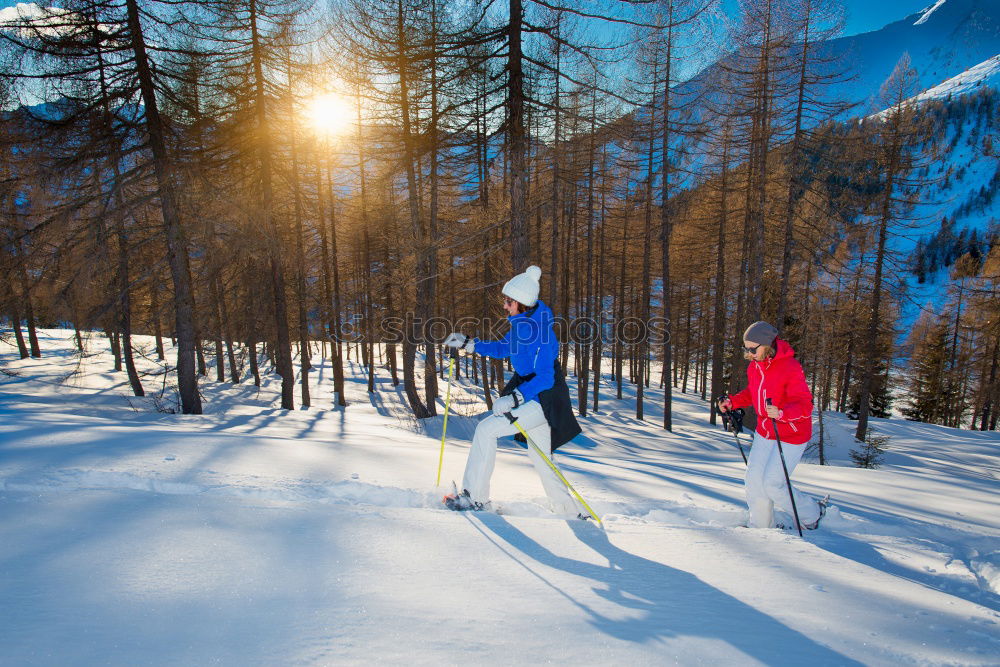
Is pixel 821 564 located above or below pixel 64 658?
below

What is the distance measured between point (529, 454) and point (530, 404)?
43 centimetres

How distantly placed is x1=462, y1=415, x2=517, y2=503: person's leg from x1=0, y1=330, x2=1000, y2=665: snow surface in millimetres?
230

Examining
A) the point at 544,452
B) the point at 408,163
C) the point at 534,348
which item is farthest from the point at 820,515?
the point at 408,163

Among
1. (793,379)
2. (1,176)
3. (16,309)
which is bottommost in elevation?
(793,379)

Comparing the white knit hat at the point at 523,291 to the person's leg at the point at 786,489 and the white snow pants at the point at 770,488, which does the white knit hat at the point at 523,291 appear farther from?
the person's leg at the point at 786,489

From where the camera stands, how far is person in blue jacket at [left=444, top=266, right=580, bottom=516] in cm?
370

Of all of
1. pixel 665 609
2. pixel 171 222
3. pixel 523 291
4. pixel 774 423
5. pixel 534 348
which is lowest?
pixel 665 609

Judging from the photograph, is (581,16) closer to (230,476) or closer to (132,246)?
(230,476)

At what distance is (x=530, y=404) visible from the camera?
378 cm

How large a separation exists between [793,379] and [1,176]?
67.9ft

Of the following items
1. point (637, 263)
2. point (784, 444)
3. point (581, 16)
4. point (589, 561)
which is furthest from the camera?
point (637, 263)

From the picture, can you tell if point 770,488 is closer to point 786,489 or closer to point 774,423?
point 786,489

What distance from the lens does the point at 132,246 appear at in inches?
364

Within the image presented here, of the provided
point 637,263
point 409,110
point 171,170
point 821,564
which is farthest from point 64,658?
point 637,263
